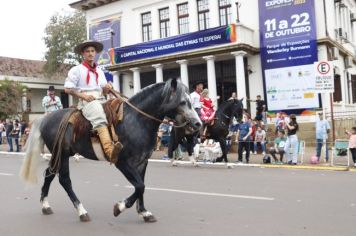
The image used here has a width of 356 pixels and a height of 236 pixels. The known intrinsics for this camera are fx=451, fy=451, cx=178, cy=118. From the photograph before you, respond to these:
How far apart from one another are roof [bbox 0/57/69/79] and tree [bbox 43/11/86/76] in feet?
5.17

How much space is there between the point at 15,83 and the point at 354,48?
85.8 feet

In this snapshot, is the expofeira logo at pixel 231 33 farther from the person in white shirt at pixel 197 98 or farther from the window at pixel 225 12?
the person in white shirt at pixel 197 98

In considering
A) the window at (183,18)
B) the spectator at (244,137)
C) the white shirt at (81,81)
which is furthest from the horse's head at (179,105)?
the window at (183,18)

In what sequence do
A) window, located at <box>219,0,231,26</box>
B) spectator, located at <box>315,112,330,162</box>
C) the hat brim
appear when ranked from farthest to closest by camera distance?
window, located at <box>219,0,231,26</box> → spectator, located at <box>315,112,330,162</box> → the hat brim

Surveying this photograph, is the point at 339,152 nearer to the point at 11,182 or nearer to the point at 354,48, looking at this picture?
the point at 11,182

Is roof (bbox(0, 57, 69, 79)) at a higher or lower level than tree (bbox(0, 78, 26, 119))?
higher

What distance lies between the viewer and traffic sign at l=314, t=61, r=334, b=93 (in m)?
14.7

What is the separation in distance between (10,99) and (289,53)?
917 inches

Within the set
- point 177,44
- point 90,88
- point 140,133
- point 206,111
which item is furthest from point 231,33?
point 140,133

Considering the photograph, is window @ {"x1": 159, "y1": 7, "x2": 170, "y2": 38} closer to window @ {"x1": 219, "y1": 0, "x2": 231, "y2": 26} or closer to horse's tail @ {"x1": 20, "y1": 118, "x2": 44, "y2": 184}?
window @ {"x1": 219, "y1": 0, "x2": 231, "y2": 26}

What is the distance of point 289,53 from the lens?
22484 millimetres

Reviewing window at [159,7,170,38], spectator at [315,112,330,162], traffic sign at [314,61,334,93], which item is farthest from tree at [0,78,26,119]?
traffic sign at [314,61,334,93]

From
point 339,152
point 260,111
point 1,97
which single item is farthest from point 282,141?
point 1,97

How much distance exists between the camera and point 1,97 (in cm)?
3575
